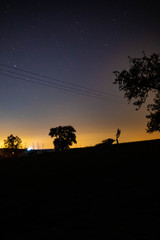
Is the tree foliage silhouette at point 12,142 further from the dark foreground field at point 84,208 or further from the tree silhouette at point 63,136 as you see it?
the dark foreground field at point 84,208

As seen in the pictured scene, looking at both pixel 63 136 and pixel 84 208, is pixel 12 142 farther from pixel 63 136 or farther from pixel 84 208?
pixel 84 208

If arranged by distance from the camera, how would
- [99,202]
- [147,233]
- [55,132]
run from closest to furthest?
[147,233] → [99,202] → [55,132]

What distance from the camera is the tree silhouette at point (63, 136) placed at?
70938 mm

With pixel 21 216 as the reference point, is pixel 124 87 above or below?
above

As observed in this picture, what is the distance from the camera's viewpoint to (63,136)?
72375mm

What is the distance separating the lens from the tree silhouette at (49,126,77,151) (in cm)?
7094

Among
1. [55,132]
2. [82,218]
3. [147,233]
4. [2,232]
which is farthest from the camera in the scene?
[55,132]

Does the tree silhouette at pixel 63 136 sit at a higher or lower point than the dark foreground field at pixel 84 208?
higher

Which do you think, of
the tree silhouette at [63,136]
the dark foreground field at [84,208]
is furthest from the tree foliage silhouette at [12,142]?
the dark foreground field at [84,208]

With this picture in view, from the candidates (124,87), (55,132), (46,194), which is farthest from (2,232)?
(55,132)

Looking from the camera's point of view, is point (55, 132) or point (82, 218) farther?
point (55, 132)

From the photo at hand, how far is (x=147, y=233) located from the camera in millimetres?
3031

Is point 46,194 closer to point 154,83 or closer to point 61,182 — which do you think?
point 61,182

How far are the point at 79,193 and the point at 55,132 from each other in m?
68.5
